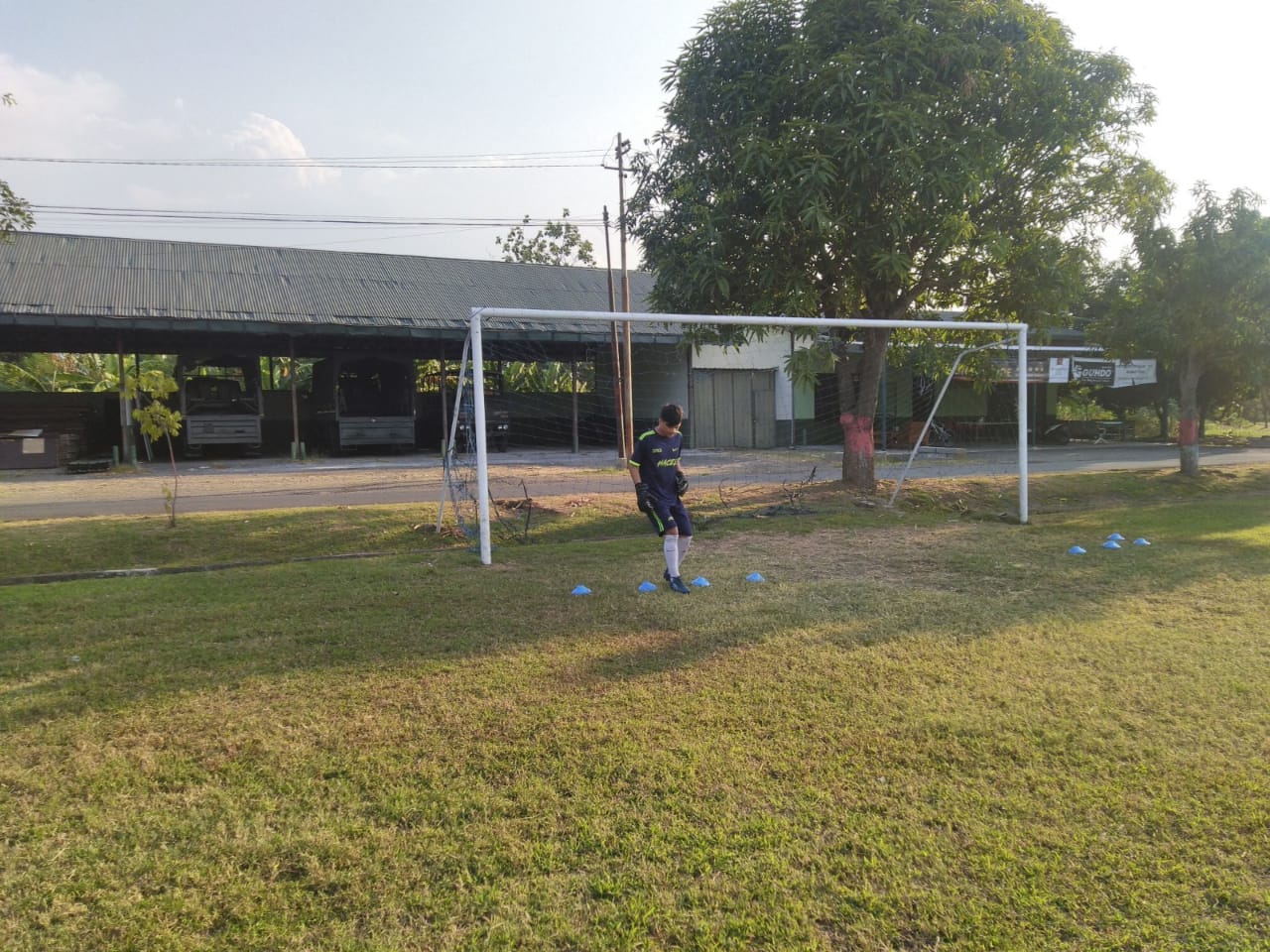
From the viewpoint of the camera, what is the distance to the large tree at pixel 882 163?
28.7ft

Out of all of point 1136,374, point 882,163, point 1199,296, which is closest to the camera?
point 882,163

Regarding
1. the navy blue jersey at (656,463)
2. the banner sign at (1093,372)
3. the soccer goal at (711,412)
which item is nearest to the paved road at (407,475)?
the soccer goal at (711,412)

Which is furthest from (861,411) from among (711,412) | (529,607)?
(711,412)

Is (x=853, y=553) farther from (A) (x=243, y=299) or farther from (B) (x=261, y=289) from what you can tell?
(B) (x=261, y=289)

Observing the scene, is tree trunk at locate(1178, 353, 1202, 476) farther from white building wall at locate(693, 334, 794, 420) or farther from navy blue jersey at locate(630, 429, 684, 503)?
navy blue jersey at locate(630, 429, 684, 503)

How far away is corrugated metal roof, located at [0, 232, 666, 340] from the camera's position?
17.7 metres

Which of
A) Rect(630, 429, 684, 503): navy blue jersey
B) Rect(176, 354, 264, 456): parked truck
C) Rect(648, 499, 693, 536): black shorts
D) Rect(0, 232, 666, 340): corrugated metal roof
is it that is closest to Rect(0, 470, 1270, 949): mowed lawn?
Rect(648, 499, 693, 536): black shorts

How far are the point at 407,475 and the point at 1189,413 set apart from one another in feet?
47.9

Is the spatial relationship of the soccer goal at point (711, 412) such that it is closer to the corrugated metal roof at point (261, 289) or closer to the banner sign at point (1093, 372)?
the corrugated metal roof at point (261, 289)

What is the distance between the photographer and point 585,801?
2.88 m

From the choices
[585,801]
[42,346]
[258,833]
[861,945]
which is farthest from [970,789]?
[42,346]

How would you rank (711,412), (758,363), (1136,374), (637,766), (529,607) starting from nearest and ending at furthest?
(637,766) → (529,607) → (758,363) → (711,412) → (1136,374)

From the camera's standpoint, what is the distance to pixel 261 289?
66.5 feet

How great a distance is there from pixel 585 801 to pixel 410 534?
6413mm
